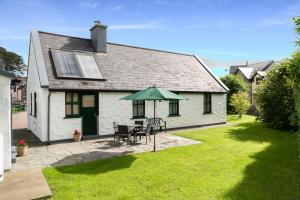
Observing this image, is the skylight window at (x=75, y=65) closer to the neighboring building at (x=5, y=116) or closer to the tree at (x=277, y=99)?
the neighboring building at (x=5, y=116)

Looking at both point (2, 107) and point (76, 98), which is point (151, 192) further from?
point (76, 98)

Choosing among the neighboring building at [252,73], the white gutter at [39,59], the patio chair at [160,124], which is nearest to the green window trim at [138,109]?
the patio chair at [160,124]

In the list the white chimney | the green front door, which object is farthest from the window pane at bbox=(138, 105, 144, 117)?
the white chimney

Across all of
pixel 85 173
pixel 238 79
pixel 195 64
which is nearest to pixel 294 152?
pixel 85 173

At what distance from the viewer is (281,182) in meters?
6.93

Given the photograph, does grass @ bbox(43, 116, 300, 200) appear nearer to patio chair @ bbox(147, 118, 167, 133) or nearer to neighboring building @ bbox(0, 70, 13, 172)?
neighboring building @ bbox(0, 70, 13, 172)

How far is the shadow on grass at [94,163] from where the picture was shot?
7.97 meters

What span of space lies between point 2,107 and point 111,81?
7.54 metres

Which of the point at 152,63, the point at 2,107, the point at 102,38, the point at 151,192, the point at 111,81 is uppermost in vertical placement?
the point at 102,38

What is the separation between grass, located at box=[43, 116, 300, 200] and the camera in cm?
621

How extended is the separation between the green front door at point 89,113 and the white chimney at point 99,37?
4.56m

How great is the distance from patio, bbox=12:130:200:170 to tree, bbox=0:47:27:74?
51242 mm

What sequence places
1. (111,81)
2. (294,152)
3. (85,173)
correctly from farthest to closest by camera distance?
(111,81), (294,152), (85,173)

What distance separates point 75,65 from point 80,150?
5924mm
